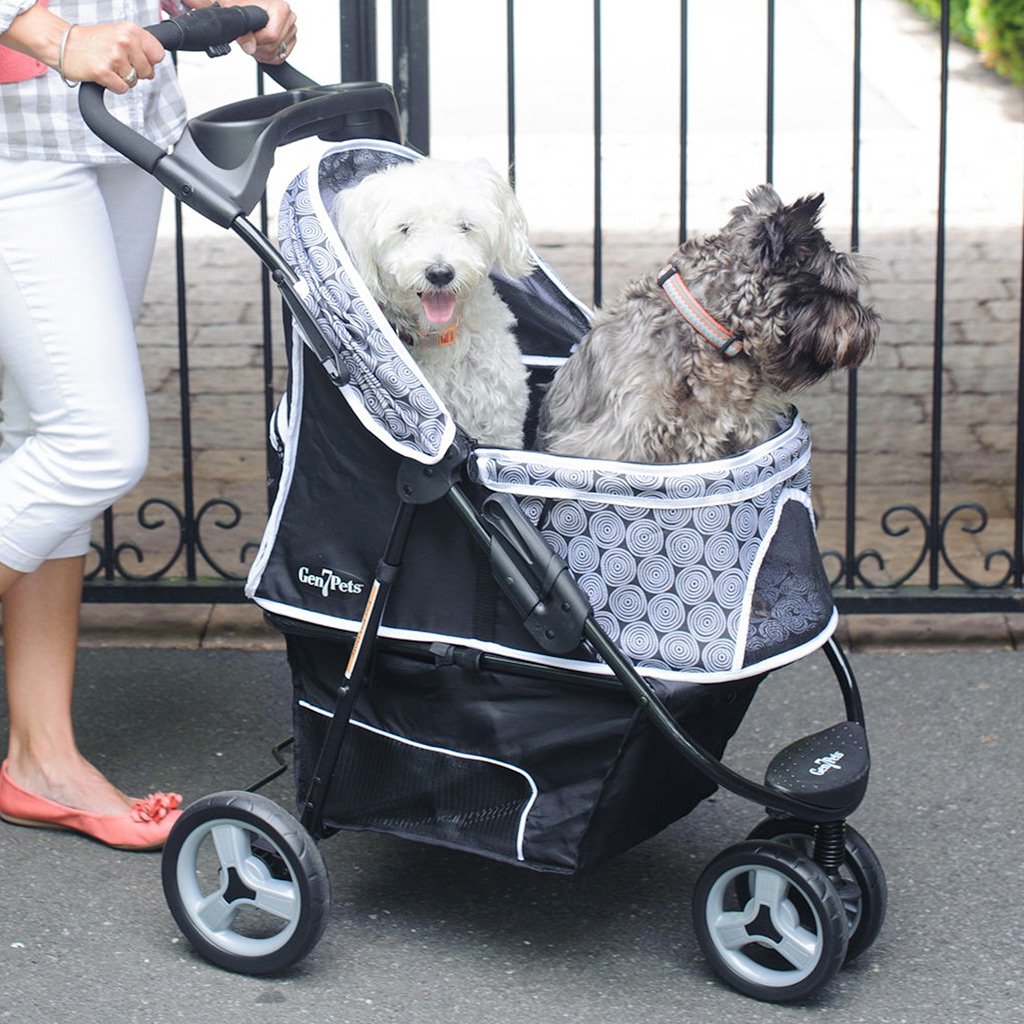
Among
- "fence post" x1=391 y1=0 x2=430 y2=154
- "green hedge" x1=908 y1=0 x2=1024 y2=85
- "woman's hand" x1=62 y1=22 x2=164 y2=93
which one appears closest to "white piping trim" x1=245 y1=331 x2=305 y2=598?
"woman's hand" x1=62 y1=22 x2=164 y2=93

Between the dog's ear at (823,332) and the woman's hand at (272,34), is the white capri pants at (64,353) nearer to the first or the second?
the woman's hand at (272,34)

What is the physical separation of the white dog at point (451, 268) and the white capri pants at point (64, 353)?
0.47 meters

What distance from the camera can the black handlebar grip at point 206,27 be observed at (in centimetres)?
283

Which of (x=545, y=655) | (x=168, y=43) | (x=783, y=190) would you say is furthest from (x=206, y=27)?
(x=783, y=190)

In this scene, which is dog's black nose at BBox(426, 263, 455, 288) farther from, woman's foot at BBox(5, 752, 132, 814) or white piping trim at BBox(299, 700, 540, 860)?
woman's foot at BBox(5, 752, 132, 814)

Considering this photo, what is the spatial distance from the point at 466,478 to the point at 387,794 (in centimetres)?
59

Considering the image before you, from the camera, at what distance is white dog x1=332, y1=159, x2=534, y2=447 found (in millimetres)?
2910

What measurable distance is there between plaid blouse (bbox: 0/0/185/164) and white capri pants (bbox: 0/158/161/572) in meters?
0.03

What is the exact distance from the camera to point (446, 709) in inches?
113

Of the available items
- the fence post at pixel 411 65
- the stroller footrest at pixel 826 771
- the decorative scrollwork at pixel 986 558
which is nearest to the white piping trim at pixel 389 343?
the stroller footrest at pixel 826 771

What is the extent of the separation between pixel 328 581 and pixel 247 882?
0.53 meters

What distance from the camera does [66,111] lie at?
3006 mm

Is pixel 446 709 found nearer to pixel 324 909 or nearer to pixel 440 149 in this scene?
pixel 324 909

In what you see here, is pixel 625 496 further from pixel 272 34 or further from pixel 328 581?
pixel 272 34
